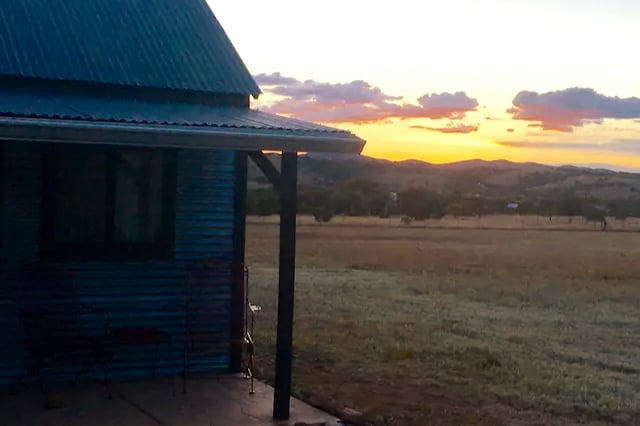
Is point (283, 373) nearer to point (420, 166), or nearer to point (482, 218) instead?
point (482, 218)

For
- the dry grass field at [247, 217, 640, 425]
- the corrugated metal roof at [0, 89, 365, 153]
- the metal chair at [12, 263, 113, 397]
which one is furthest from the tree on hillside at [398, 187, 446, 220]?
the corrugated metal roof at [0, 89, 365, 153]

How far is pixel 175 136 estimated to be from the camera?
24.1ft

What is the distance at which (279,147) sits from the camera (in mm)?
7754

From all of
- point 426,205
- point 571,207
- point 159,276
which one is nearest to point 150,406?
point 159,276

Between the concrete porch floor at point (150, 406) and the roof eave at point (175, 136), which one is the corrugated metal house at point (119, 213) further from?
the roof eave at point (175, 136)

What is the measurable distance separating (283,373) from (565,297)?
13.5m

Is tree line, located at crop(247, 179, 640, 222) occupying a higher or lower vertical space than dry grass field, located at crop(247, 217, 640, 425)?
higher

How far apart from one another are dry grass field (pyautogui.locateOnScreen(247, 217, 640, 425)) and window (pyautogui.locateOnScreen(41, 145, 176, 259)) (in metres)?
2.08

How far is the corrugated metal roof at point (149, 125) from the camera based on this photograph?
7.07m

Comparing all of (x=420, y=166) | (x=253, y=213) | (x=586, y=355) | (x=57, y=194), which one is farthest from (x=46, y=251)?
(x=420, y=166)

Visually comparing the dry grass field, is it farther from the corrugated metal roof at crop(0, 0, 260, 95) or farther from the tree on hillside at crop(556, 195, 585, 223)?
the tree on hillside at crop(556, 195, 585, 223)

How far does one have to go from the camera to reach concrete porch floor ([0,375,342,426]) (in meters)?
8.14

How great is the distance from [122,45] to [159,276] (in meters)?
2.38

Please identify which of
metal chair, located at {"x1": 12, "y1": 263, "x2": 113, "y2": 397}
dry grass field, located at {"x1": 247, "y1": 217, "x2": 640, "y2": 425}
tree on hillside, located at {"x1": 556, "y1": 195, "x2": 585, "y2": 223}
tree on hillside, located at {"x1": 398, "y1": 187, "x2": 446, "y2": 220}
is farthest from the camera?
tree on hillside, located at {"x1": 556, "y1": 195, "x2": 585, "y2": 223}
